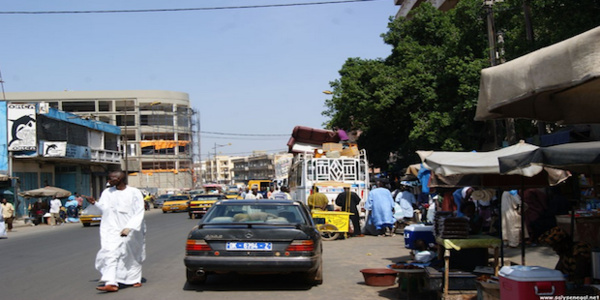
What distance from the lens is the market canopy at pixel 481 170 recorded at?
26.6 feet

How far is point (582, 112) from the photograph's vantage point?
4.69 metres

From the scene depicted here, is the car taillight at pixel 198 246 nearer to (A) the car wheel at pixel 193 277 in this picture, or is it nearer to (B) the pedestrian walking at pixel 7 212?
(A) the car wheel at pixel 193 277

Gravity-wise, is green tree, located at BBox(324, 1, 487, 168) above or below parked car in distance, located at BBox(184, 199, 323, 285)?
above

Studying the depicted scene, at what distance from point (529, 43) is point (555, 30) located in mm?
1187

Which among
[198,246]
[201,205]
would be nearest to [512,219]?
[198,246]

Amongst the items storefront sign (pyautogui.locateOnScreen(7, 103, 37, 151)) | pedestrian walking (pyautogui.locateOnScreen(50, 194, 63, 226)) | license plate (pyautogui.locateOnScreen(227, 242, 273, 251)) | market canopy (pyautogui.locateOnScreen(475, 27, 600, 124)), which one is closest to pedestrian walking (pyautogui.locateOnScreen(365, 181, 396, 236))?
license plate (pyautogui.locateOnScreen(227, 242, 273, 251))

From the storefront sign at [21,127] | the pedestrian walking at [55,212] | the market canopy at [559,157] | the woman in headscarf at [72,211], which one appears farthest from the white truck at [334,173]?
the storefront sign at [21,127]

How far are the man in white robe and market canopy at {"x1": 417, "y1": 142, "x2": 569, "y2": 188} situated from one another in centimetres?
429

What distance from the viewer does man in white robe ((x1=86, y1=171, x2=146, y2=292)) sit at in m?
8.59

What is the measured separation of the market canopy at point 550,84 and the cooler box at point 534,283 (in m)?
1.52

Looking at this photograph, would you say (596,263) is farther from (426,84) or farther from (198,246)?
(426,84)

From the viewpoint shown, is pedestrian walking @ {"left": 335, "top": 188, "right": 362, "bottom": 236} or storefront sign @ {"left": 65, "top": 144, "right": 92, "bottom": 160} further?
storefront sign @ {"left": 65, "top": 144, "right": 92, "bottom": 160}

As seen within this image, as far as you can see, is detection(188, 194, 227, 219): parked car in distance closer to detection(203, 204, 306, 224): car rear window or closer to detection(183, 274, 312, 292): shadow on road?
detection(183, 274, 312, 292): shadow on road

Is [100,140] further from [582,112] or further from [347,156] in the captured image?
[582,112]
